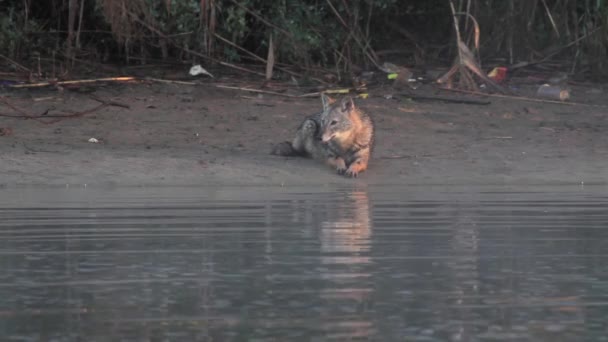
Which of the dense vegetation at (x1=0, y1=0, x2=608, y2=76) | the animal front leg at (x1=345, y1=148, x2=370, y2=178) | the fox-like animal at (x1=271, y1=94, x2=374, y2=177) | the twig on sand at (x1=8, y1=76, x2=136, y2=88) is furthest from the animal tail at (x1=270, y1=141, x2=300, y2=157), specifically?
the dense vegetation at (x1=0, y1=0, x2=608, y2=76)

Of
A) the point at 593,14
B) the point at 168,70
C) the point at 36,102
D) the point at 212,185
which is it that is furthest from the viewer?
the point at 593,14

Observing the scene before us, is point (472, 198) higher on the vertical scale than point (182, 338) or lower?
lower

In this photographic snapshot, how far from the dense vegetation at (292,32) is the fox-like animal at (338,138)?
4.50m

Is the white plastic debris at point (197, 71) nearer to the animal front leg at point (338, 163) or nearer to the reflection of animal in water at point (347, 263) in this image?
the animal front leg at point (338, 163)

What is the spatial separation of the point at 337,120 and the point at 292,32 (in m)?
5.35

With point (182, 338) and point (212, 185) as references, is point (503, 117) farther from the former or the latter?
point (182, 338)

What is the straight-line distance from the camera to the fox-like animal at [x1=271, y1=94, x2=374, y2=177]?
50.1 ft

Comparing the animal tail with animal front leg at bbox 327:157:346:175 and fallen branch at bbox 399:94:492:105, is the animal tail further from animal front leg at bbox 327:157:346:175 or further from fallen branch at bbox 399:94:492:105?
fallen branch at bbox 399:94:492:105

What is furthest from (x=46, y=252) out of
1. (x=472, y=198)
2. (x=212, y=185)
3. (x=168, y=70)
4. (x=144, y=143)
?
(x=168, y=70)

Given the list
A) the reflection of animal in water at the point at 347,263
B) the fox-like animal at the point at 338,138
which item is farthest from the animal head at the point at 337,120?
the reflection of animal in water at the point at 347,263

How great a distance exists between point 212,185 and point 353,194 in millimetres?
1784

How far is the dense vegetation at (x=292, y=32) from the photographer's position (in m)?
20.2

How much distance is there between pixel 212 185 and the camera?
14.4 m

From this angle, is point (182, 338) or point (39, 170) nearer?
point (182, 338)
